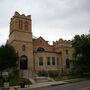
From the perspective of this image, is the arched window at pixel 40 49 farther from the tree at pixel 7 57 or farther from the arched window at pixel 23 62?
the tree at pixel 7 57

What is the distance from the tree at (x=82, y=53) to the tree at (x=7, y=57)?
14227 mm

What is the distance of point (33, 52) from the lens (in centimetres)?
5859

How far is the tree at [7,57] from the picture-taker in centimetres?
4900

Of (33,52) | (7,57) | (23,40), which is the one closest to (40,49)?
(33,52)

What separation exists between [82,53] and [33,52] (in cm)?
1105

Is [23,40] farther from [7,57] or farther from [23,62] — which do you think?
[7,57]

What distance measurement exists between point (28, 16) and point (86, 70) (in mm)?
18087

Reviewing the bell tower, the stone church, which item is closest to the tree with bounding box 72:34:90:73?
the stone church

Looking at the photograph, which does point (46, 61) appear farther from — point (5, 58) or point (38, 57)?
point (5, 58)

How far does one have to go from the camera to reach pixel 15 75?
53.0 m

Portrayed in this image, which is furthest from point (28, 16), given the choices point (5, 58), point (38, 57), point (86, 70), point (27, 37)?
point (86, 70)

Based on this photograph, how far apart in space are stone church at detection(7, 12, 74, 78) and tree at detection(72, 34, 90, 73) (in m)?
3.78

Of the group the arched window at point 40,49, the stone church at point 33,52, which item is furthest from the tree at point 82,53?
the arched window at point 40,49

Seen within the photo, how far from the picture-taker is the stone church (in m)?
56.5
